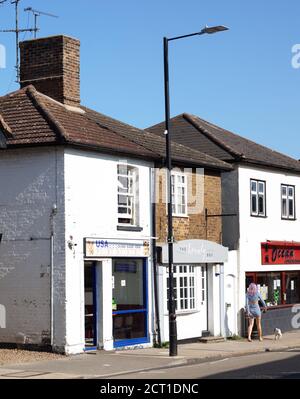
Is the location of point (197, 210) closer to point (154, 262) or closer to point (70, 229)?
point (154, 262)

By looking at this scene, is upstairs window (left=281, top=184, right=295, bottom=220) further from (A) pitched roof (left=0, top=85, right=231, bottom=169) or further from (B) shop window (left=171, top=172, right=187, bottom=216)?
(B) shop window (left=171, top=172, right=187, bottom=216)

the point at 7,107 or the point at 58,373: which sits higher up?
the point at 7,107

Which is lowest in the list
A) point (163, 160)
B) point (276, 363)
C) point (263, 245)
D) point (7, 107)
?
point (276, 363)

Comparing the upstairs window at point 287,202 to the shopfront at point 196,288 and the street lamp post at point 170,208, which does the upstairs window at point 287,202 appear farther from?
the street lamp post at point 170,208

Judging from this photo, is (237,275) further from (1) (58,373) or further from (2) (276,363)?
(1) (58,373)

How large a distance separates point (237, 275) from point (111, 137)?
743cm

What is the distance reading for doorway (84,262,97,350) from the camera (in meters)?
21.3

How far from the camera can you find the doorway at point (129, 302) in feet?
72.6

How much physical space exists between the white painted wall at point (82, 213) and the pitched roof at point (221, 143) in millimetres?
6791

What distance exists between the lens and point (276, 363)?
61.9 feet

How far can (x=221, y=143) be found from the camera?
28.8 metres

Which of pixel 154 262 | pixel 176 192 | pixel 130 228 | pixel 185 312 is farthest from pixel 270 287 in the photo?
pixel 130 228


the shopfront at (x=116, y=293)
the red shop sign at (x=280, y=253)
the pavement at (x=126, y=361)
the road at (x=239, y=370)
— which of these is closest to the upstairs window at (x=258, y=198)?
the red shop sign at (x=280, y=253)
